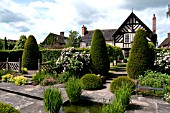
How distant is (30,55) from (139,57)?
11241 millimetres

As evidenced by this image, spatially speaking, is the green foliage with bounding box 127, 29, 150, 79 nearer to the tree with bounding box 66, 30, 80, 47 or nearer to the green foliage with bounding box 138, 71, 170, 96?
the green foliage with bounding box 138, 71, 170, 96

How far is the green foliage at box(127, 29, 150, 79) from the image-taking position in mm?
12234

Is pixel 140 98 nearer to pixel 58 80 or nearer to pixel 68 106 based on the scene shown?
pixel 68 106

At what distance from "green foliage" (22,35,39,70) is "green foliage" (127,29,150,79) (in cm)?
1038

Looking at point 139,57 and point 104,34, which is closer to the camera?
point 139,57

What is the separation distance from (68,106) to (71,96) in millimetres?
466

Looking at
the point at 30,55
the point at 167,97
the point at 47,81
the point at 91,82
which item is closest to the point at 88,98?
the point at 91,82

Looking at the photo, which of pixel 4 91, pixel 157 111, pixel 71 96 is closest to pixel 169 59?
pixel 157 111

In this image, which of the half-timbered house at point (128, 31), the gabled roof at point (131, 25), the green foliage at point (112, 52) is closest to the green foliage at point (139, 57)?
the green foliage at point (112, 52)

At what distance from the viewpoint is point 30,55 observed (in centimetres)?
1839

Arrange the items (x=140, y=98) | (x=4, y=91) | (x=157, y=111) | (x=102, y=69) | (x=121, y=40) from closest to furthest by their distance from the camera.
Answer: (x=157, y=111), (x=140, y=98), (x=4, y=91), (x=102, y=69), (x=121, y=40)

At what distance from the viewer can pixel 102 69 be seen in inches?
538

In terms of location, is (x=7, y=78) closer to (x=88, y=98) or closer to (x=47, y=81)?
(x=47, y=81)

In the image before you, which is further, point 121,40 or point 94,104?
point 121,40
